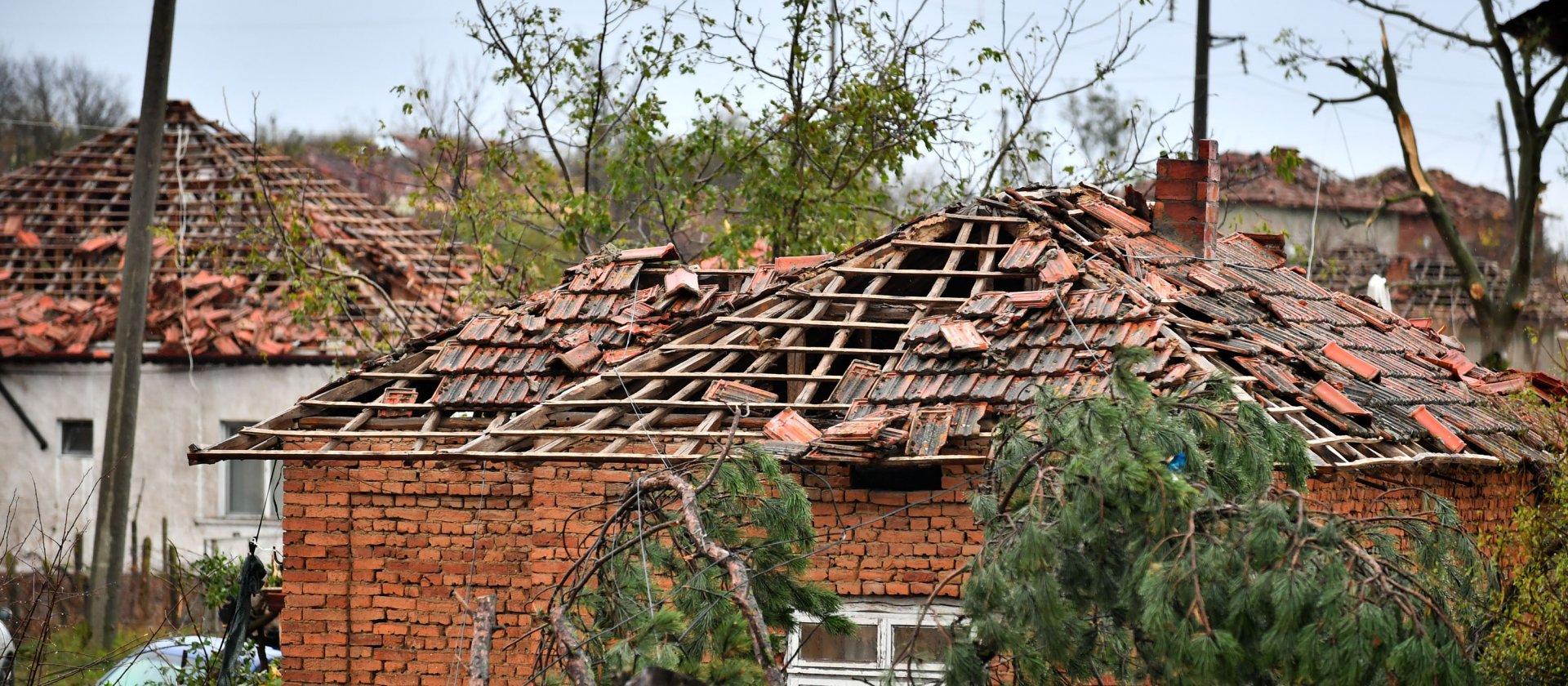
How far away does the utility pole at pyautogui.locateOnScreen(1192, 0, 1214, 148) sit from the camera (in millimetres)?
21172

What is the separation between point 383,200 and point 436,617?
27.0 m

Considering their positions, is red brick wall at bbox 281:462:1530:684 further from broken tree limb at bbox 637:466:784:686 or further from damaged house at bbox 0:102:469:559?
damaged house at bbox 0:102:469:559

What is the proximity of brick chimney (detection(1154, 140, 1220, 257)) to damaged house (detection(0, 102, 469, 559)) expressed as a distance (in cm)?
986

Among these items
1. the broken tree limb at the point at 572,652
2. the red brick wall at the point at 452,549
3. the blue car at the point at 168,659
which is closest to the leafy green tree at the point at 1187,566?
the broken tree limb at the point at 572,652

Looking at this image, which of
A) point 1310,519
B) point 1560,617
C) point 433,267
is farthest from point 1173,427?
point 433,267

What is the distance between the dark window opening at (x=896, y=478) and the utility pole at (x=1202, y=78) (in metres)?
13.5

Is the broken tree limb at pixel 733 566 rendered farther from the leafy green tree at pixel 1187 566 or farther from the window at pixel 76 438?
the window at pixel 76 438

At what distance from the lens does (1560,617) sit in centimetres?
845

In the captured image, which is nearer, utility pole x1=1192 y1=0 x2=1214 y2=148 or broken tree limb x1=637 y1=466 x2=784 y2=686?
broken tree limb x1=637 y1=466 x2=784 y2=686

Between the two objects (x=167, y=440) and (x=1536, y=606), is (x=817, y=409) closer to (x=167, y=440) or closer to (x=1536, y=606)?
(x=1536, y=606)

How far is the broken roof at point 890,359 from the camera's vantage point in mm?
8719

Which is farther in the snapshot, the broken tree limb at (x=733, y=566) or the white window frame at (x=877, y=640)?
the white window frame at (x=877, y=640)

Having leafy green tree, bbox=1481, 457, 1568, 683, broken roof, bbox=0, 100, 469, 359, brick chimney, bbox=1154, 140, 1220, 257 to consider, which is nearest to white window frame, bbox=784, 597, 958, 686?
leafy green tree, bbox=1481, 457, 1568, 683

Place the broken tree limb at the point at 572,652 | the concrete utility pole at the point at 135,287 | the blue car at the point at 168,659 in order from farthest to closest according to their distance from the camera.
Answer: the concrete utility pole at the point at 135,287 → the blue car at the point at 168,659 → the broken tree limb at the point at 572,652
